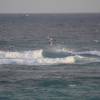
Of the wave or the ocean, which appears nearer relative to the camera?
the ocean

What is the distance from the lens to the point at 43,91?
41188 millimetres

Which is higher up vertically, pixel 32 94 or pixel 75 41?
pixel 75 41

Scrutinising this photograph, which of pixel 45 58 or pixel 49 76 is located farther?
pixel 45 58

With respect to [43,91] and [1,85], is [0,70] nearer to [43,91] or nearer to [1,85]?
[1,85]

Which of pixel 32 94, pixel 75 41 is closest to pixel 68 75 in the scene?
pixel 32 94

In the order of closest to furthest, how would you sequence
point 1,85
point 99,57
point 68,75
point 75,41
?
point 1,85 < point 68,75 < point 99,57 < point 75,41

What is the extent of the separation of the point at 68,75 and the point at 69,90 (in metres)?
7.27

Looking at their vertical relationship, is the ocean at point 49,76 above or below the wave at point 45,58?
below

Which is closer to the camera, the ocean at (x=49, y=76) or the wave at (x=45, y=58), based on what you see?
the ocean at (x=49, y=76)

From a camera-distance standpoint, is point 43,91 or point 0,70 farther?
point 0,70

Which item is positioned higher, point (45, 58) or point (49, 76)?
point (45, 58)

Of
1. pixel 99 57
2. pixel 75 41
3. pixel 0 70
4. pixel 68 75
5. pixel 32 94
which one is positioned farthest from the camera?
pixel 75 41

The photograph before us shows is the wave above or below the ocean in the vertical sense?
above

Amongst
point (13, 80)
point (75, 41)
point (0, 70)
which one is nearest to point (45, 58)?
point (0, 70)
